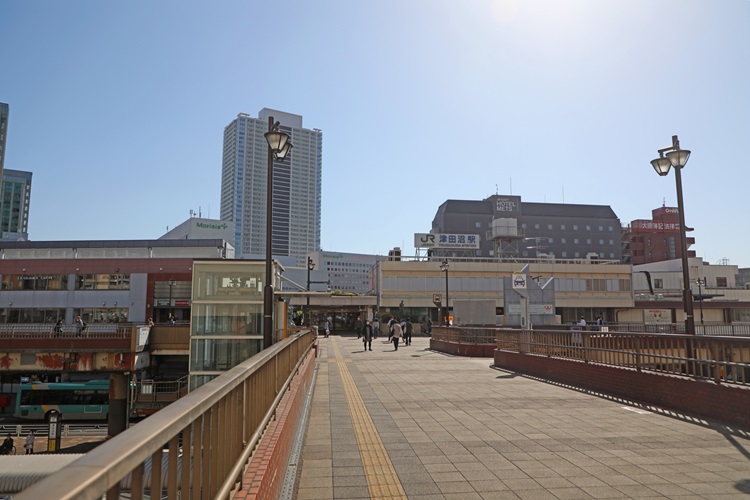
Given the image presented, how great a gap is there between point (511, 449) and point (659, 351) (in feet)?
17.6

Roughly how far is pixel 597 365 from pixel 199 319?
33.3 feet

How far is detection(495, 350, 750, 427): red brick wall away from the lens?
7.83 meters

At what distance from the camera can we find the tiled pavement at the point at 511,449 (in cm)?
500

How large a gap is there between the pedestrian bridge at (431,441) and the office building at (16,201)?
20544 cm

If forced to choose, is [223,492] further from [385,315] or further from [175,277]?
[385,315]

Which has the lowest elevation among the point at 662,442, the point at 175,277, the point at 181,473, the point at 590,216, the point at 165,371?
the point at 165,371

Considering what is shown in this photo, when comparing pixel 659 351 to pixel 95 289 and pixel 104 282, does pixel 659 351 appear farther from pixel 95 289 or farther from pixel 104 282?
pixel 95 289

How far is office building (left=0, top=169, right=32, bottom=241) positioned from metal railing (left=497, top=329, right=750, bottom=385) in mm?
204092

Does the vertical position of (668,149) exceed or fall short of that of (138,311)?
it exceeds it

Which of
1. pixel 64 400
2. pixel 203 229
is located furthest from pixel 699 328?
pixel 203 229

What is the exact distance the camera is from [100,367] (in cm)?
3077

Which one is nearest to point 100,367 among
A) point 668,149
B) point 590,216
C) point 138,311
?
point 138,311

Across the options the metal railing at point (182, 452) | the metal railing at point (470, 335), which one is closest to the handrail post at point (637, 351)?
the metal railing at point (182, 452)

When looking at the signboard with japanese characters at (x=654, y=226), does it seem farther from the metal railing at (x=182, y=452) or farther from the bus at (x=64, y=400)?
the metal railing at (x=182, y=452)
